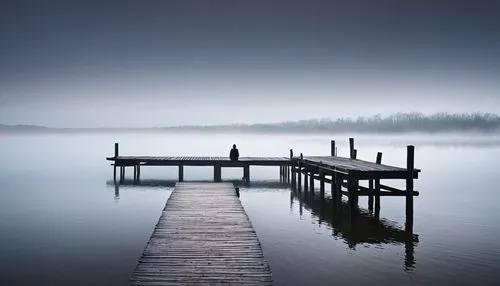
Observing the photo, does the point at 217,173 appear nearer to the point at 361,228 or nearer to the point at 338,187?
the point at 338,187

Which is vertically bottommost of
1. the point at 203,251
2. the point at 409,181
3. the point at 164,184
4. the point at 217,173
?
the point at 164,184

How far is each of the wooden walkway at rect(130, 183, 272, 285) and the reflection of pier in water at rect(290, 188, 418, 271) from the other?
18.1ft

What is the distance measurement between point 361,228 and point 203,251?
39.8 feet

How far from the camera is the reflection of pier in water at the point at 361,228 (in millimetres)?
19312

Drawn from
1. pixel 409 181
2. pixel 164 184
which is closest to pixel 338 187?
pixel 409 181

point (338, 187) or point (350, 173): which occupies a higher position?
point (350, 173)

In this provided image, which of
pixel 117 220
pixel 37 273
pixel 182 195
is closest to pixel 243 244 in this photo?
pixel 37 273

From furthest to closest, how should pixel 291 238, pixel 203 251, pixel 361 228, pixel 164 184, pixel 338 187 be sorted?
pixel 164 184 < pixel 338 187 < pixel 361 228 < pixel 291 238 < pixel 203 251

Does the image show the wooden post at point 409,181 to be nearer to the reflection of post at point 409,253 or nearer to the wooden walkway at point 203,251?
the reflection of post at point 409,253

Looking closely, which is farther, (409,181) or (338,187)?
(338,187)

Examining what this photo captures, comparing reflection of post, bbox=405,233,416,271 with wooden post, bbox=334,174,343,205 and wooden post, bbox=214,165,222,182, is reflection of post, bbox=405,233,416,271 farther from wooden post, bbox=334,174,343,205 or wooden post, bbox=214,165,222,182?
wooden post, bbox=214,165,222,182

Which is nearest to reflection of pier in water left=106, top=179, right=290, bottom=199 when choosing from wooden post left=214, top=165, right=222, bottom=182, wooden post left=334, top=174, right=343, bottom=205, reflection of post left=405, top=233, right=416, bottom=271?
wooden post left=214, top=165, right=222, bottom=182

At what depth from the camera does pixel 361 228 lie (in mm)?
22328

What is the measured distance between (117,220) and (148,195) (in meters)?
9.37
